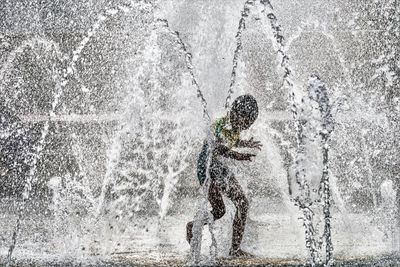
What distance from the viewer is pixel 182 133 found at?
748 cm

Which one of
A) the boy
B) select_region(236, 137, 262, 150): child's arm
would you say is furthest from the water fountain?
select_region(236, 137, 262, 150): child's arm

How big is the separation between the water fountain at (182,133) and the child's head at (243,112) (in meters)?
0.67

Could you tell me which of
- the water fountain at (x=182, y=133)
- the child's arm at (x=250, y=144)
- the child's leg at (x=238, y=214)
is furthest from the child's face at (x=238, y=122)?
the water fountain at (x=182, y=133)

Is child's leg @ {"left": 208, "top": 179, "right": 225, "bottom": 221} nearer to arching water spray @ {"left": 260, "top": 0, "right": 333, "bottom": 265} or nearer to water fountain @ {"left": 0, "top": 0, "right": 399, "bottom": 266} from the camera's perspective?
water fountain @ {"left": 0, "top": 0, "right": 399, "bottom": 266}

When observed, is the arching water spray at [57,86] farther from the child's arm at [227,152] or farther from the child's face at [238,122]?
the child's face at [238,122]

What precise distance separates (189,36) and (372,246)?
5.12 metres

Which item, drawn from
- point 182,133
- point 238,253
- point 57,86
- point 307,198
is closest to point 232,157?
point 238,253

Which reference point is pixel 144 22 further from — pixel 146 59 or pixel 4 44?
pixel 4 44

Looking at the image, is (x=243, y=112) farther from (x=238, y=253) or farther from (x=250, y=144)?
(x=238, y=253)

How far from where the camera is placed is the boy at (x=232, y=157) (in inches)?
172

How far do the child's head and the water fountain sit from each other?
26.6 inches

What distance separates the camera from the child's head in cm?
433

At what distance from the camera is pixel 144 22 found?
9.80 meters

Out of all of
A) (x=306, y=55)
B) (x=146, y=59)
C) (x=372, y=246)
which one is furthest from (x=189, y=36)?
(x=372, y=246)
